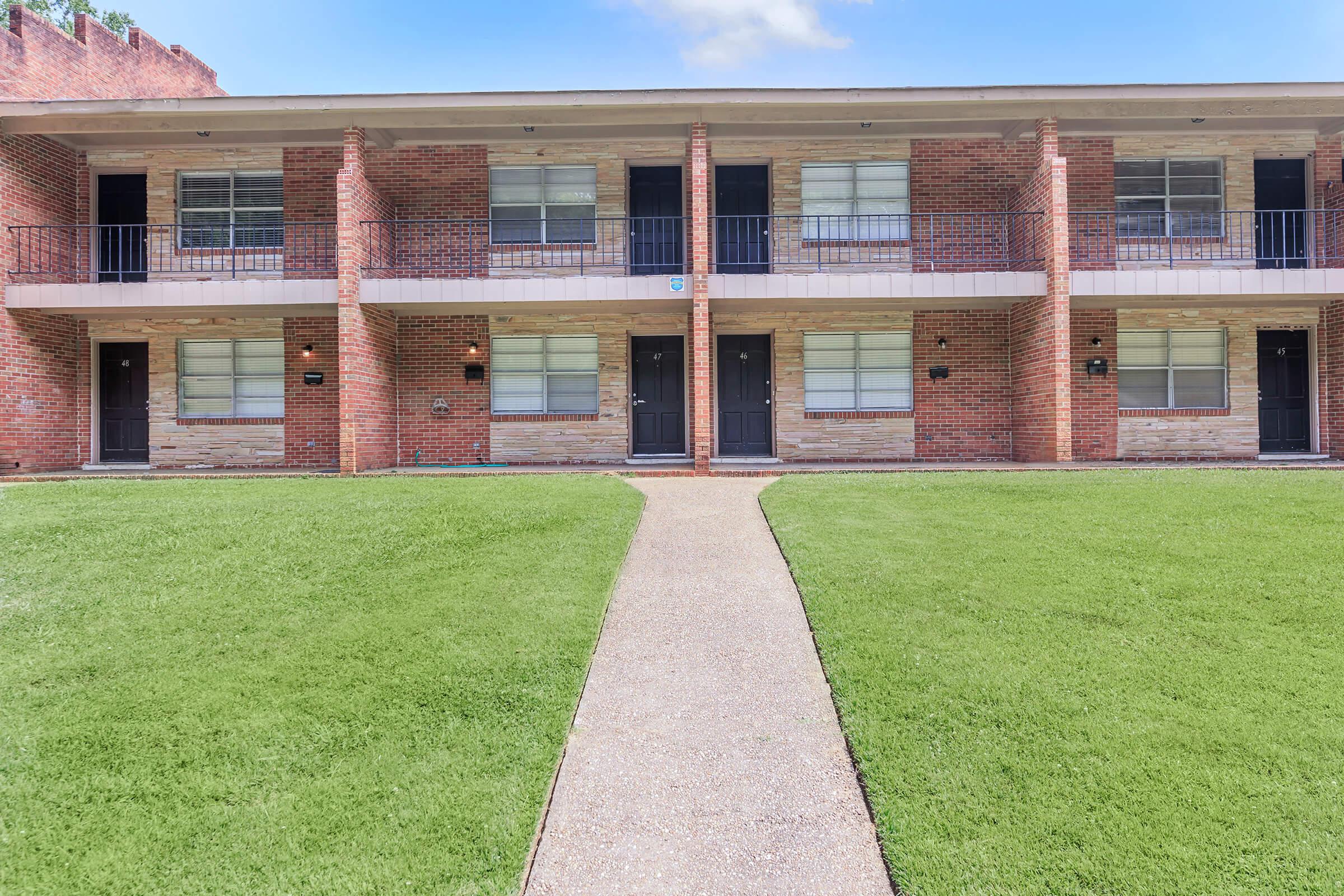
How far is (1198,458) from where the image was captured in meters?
12.0

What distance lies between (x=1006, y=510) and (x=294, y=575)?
20.1 ft

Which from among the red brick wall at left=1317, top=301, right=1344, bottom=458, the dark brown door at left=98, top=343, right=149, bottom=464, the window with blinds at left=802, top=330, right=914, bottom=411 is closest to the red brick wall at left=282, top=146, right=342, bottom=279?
the dark brown door at left=98, top=343, right=149, bottom=464

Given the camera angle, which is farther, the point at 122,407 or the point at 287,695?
the point at 122,407

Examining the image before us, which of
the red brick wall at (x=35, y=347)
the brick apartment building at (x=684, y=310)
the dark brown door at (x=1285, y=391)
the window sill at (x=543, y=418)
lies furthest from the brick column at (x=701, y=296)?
the red brick wall at (x=35, y=347)

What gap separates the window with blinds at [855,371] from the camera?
40.1 feet

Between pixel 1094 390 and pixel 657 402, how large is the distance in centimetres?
767

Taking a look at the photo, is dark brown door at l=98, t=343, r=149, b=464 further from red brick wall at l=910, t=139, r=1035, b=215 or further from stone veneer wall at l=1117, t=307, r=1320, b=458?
stone veneer wall at l=1117, t=307, r=1320, b=458

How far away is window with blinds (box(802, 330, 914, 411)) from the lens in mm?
12234

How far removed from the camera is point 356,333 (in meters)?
10.5

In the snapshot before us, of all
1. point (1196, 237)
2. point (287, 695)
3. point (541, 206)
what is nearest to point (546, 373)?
point (541, 206)

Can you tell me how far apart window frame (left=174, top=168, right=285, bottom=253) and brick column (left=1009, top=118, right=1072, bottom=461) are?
41.8ft

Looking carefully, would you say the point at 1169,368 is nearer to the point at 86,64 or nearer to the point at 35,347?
the point at 35,347

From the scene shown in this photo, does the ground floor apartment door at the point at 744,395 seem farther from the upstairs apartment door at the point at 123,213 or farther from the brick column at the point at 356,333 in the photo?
the upstairs apartment door at the point at 123,213

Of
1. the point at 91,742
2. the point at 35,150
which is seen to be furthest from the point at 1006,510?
the point at 35,150
